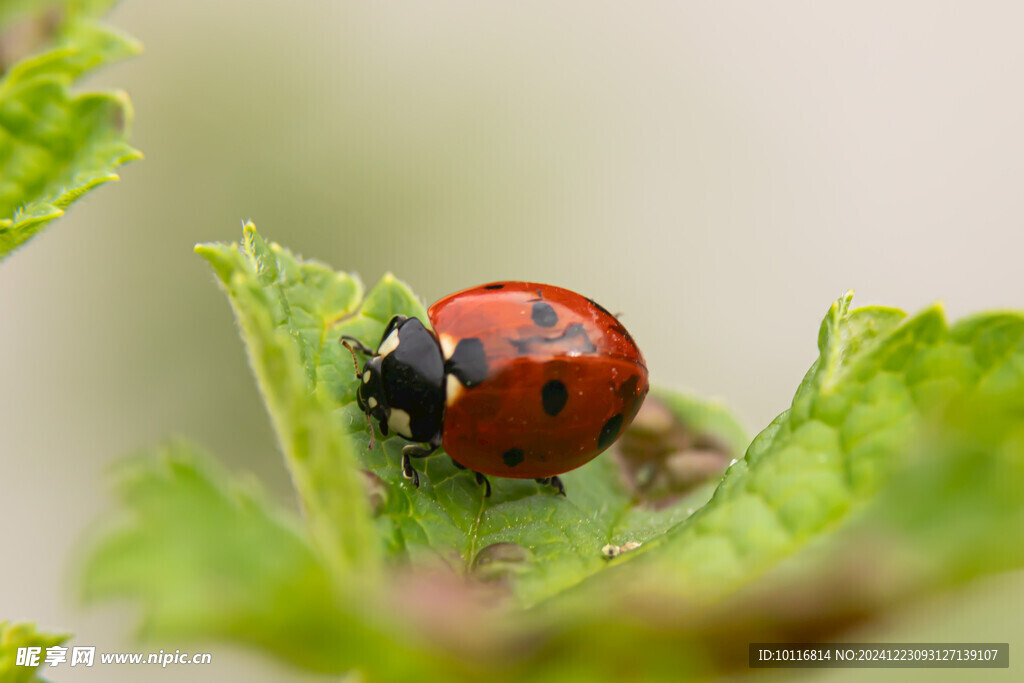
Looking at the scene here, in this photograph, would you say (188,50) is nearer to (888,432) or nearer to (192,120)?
(192,120)

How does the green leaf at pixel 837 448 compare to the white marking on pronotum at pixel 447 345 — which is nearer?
the green leaf at pixel 837 448

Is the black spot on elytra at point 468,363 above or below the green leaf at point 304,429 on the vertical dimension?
above

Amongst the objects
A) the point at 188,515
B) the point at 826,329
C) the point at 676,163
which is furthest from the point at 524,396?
the point at 676,163

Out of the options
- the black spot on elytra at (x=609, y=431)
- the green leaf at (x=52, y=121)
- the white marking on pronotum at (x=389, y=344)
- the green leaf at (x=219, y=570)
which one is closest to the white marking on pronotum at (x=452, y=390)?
the white marking on pronotum at (x=389, y=344)

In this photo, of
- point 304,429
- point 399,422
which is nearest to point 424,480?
point 399,422

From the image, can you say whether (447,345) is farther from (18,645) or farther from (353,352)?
(18,645)

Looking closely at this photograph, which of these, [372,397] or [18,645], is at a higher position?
[372,397]

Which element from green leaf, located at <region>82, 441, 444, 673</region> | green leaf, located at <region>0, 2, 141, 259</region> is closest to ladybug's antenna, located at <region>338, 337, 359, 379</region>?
green leaf, located at <region>0, 2, 141, 259</region>

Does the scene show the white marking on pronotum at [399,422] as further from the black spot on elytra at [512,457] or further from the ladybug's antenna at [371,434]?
the black spot on elytra at [512,457]
